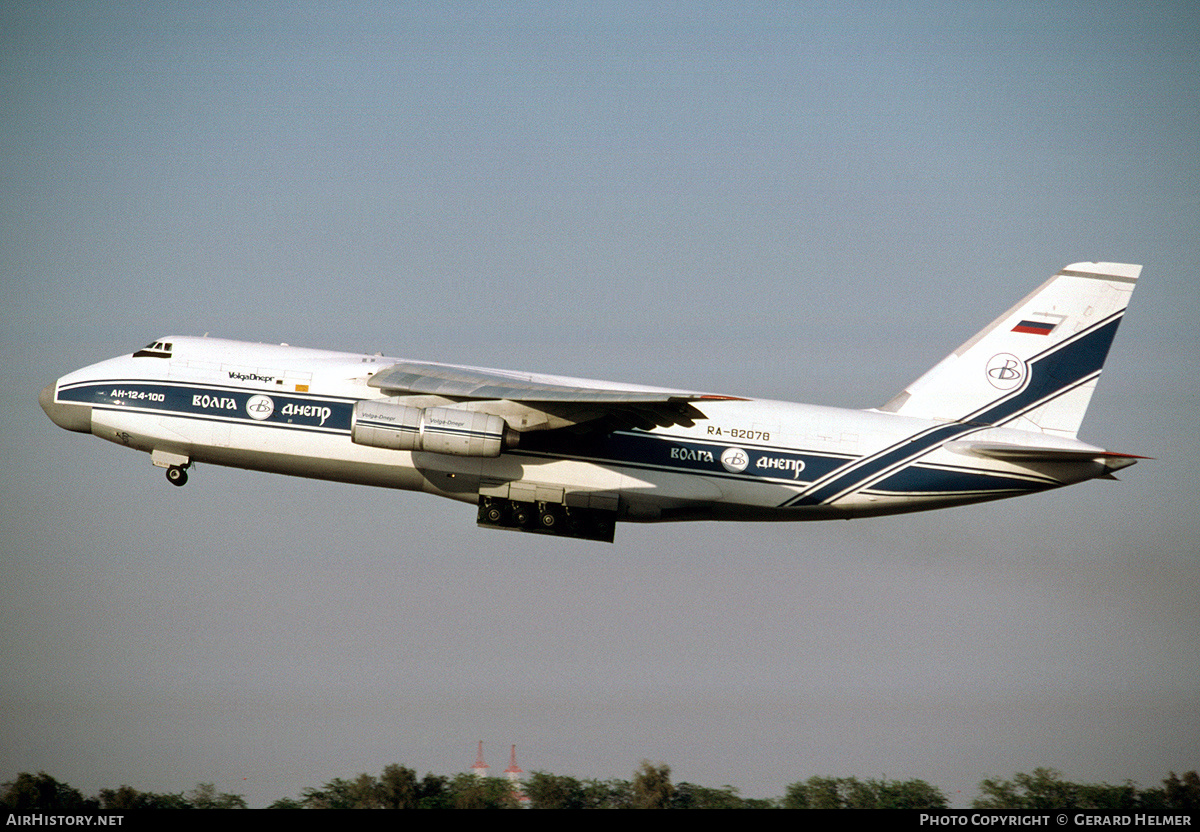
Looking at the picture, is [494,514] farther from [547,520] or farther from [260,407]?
[260,407]

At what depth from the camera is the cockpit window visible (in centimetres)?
1934

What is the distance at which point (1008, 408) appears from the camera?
19438 millimetres

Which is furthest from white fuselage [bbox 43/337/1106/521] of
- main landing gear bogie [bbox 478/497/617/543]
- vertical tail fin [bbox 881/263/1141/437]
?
vertical tail fin [bbox 881/263/1141/437]

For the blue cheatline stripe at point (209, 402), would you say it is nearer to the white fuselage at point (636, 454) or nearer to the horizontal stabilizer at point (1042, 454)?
the white fuselage at point (636, 454)

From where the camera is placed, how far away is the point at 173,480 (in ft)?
63.9

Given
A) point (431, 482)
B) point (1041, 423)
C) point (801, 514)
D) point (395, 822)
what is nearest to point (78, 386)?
point (431, 482)

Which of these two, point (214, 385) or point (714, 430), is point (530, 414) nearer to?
point (714, 430)

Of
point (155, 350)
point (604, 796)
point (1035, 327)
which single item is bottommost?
point (604, 796)

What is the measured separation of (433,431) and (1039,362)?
9.22m

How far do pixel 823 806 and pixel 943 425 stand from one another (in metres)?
5.92

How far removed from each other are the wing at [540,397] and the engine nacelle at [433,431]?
1.03 feet

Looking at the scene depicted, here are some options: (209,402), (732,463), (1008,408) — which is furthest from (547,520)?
(1008,408)

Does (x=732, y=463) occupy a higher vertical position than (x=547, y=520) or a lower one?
higher

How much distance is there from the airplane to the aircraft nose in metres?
0.06
